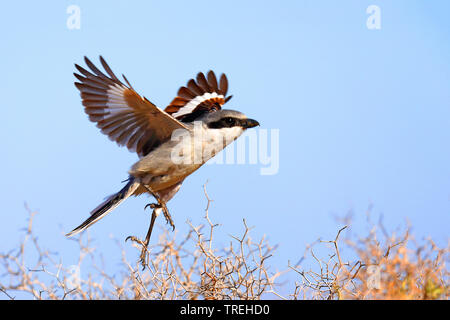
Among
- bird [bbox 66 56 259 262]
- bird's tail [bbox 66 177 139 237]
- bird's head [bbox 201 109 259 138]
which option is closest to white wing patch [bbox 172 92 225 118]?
bird [bbox 66 56 259 262]

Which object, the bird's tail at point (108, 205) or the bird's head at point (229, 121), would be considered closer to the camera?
the bird's tail at point (108, 205)

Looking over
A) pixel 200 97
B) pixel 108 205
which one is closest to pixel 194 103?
pixel 200 97

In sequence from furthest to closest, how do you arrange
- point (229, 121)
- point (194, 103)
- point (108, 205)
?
point (194, 103), point (229, 121), point (108, 205)

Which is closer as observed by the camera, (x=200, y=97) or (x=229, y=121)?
(x=229, y=121)

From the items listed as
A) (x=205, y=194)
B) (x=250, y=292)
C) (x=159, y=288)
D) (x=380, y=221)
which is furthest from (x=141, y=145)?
(x=380, y=221)

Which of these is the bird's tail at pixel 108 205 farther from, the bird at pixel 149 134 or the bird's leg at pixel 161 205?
the bird's leg at pixel 161 205

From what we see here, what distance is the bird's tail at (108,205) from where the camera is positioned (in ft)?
13.8

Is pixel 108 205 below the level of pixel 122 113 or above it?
below

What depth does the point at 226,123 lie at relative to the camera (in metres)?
4.43

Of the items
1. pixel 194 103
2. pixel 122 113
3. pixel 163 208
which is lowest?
pixel 163 208

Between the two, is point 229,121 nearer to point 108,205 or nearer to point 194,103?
point 194,103

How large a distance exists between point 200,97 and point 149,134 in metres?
0.86

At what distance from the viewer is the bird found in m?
4.22

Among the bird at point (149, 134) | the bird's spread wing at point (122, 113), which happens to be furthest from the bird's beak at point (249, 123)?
the bird's spread wing at point (122, 113)
